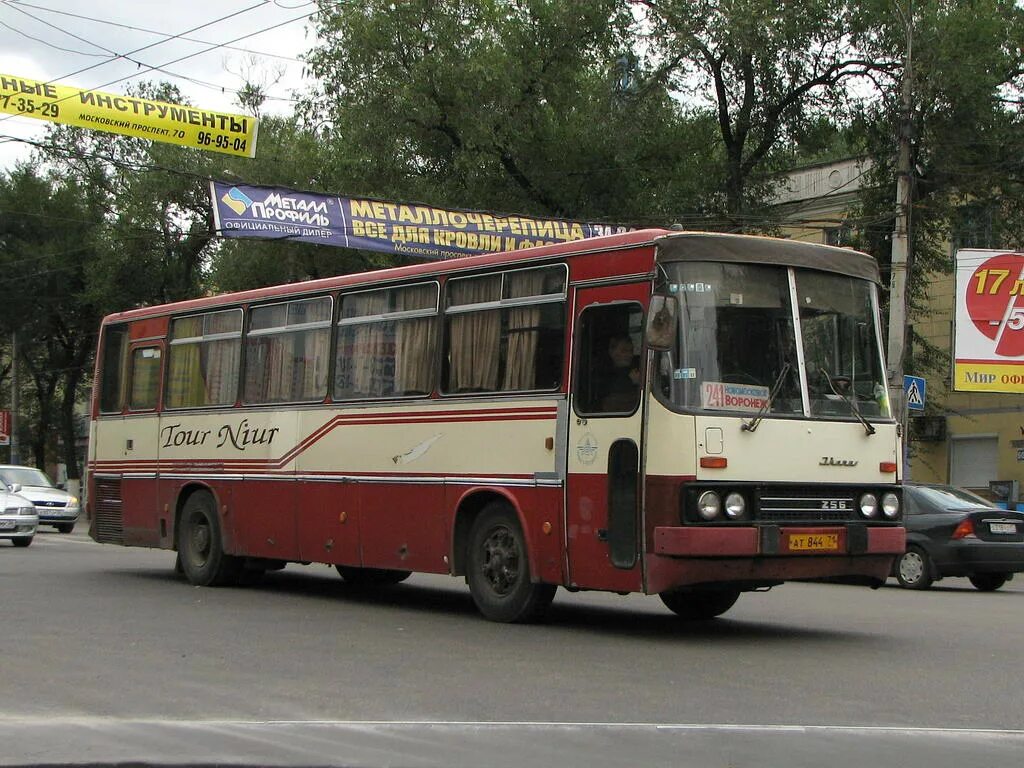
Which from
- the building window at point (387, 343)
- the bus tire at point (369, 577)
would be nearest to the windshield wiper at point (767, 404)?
the building window at point (387, 343)

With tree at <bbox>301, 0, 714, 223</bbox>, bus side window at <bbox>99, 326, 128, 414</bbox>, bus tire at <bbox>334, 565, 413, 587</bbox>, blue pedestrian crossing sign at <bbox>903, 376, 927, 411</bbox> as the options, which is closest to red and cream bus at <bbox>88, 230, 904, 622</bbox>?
bus tire at <bbox>334, 565, 413, 587</bbox>

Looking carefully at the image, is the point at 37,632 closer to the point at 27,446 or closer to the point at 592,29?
the point at 592,29

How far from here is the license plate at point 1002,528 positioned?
63.3 feet

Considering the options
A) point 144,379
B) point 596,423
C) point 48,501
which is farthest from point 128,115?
point 48,501

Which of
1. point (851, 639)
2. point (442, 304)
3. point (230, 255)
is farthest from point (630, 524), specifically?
point (230, 255)

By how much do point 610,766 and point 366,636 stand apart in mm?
5755

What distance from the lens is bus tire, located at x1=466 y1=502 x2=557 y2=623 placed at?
12594 millimetres

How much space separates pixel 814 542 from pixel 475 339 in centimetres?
363

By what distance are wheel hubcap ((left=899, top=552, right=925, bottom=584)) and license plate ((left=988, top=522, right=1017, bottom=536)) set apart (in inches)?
39.6

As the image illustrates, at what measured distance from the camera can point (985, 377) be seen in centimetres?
2922

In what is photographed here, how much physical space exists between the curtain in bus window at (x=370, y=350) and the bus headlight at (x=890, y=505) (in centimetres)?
492

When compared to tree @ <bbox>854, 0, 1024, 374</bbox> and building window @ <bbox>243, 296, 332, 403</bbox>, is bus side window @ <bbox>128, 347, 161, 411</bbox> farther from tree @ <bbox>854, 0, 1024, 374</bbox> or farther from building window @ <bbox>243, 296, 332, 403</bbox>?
tree @ <bbox>854, 0, 1024, 374</bbox>

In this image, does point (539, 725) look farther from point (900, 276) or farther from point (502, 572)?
point (900, 276)

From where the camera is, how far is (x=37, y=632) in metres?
12.0
